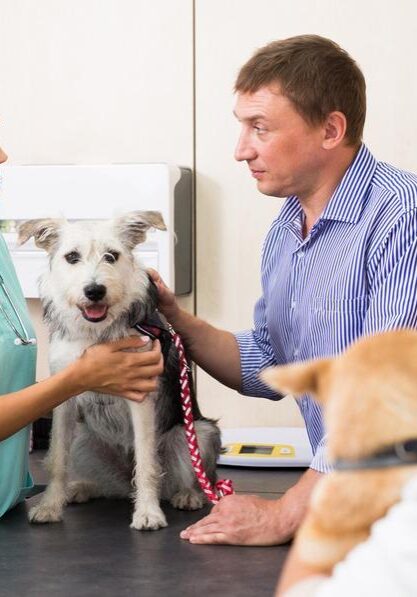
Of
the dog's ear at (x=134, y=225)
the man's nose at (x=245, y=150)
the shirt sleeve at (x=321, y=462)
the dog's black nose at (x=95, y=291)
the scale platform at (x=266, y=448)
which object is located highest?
the man's nose at (x=245, y=150)

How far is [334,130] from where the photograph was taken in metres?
1.96

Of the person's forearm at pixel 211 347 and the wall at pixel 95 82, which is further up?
the wall at pixel 95 82

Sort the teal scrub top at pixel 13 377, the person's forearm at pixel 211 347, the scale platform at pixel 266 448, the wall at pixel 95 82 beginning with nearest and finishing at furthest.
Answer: the teal scrub top at pixel 13 377 < the person's forearm at pixel 211 347 < the scale platform at pixel 266 448 < the wall at pixel 95 82

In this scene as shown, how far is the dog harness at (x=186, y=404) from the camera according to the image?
1852mm

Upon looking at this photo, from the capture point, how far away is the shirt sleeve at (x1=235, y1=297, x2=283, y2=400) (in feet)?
7.29

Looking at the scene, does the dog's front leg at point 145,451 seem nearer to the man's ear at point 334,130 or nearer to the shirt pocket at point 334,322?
the shirt pocket at point 334,322

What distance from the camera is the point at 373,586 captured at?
65cm

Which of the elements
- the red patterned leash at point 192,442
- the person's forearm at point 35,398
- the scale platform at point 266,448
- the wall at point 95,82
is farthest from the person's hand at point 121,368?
A: the wall at point 95,82

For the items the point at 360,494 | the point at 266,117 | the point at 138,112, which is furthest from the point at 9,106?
the point at 360,494

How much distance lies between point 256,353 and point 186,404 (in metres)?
0.32

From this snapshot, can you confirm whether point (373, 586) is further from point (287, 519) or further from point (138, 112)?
point (138, 112)

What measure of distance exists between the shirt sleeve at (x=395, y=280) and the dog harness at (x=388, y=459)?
1032mm

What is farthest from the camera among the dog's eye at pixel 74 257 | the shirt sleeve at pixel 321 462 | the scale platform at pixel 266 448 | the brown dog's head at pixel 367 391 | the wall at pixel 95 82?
the wall at pixel 95 82

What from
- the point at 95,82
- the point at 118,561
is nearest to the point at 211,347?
the point at 118,561
